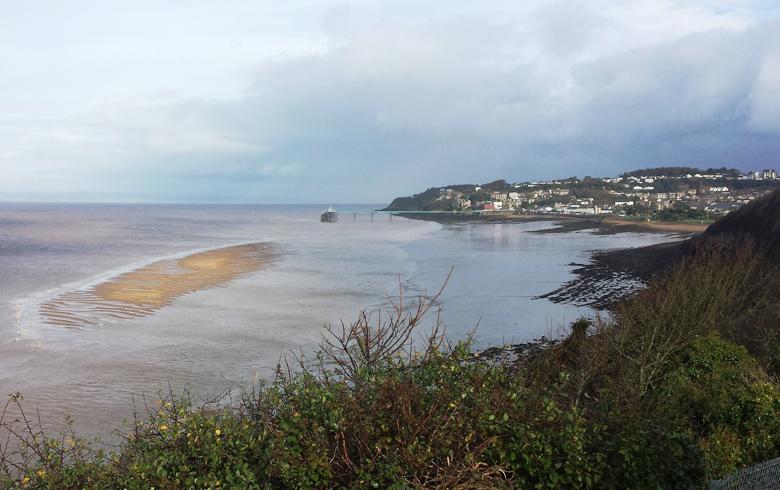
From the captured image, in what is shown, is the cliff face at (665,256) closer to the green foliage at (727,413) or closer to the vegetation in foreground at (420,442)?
the green foliage at (727,413)

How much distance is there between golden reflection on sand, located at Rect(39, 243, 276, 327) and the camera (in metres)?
23.9

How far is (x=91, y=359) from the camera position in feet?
56.9

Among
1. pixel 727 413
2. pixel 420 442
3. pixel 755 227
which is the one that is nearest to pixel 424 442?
pixel 420 442

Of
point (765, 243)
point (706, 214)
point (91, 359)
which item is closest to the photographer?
point (91, 359)

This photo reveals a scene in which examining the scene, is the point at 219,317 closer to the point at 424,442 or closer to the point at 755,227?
the point at 424,442

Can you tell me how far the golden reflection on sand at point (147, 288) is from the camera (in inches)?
942

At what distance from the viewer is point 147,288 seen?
3052 cm

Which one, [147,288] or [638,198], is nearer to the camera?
[147,288]

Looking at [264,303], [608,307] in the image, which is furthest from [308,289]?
[608,307]

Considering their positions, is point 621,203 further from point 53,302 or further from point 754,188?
point 53,302

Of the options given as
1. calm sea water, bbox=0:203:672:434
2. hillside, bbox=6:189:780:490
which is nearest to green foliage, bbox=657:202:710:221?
calm sea water, bbox=0:203:672:434

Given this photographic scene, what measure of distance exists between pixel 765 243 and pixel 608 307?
9.64 meters

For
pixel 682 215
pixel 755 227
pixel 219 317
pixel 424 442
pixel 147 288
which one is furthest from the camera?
pixel 682 215

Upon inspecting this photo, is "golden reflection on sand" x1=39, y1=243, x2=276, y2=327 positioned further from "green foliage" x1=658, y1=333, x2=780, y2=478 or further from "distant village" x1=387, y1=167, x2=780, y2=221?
"distant village" x1=387, y1=167, x2=780, y2=221
